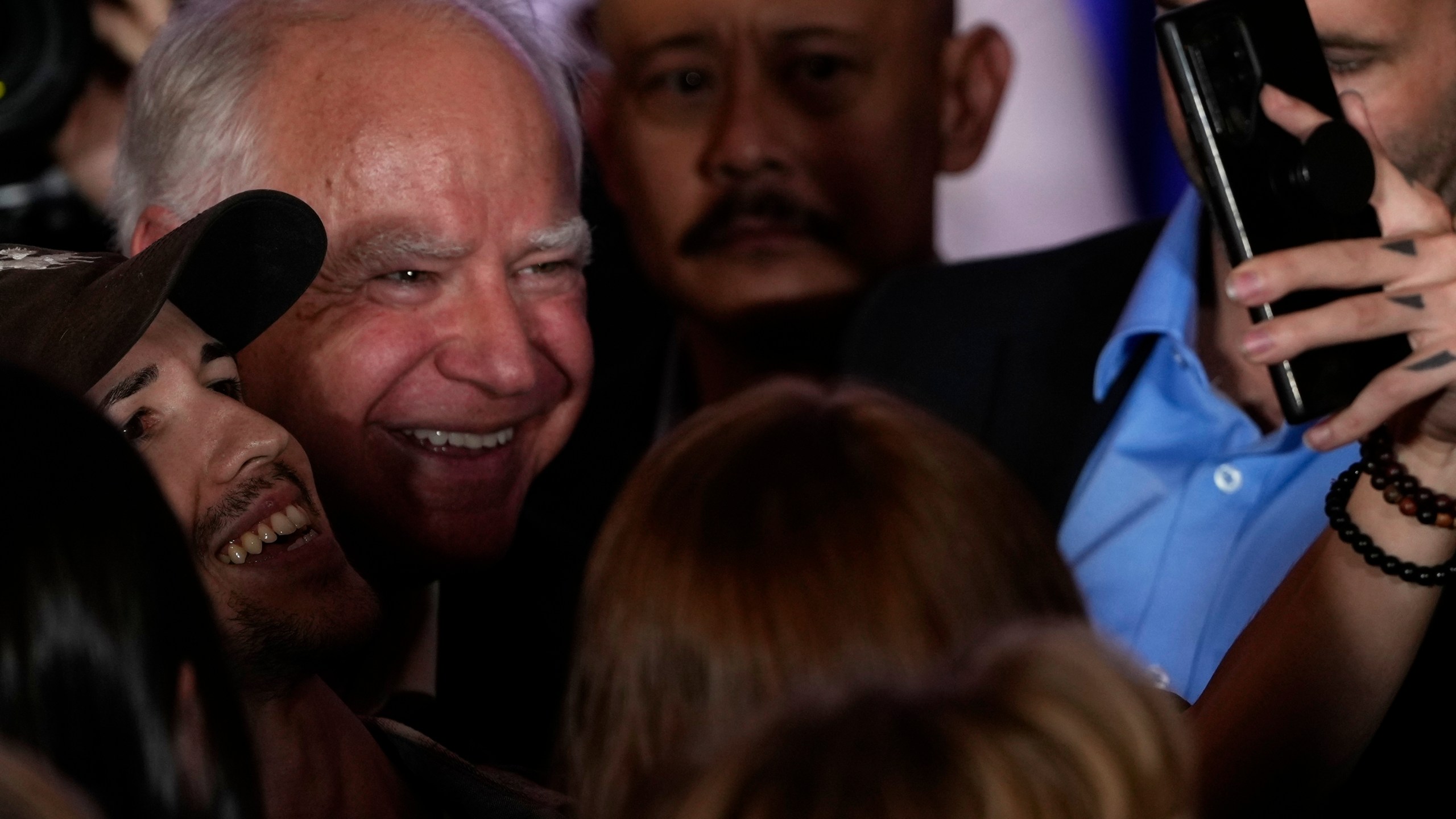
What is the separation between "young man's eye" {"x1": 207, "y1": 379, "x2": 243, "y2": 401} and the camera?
1158 millimetres

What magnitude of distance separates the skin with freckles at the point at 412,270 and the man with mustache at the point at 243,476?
0.60 ft

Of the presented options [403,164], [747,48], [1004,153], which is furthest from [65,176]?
[1004,153]

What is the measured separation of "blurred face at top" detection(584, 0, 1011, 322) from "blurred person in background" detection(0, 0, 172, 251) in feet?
2.00

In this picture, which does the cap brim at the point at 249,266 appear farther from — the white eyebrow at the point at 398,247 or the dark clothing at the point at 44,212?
the dark clothing at the point at 44,212

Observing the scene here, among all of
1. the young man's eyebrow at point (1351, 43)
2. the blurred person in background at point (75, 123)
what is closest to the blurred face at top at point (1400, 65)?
the young man's eyebrow at point (1351, 43)

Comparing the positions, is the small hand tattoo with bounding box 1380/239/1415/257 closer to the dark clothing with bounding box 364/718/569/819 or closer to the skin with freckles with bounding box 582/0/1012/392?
the dark clothing with bounding box 364/718/569/819

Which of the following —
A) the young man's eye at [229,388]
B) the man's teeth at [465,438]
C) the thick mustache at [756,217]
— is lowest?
the man's teeth at [465,438]

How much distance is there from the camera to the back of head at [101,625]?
25.5 inches

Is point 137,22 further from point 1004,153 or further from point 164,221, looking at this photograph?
point 1004,153

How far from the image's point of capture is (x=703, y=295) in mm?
2092

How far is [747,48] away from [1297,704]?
120cm

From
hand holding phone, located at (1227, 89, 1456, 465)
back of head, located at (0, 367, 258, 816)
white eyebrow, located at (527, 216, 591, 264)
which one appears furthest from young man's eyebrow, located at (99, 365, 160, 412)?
hand holding phone, located at (1227, 89, 1456, 465)

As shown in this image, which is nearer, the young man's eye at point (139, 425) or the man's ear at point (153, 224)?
the young man's eye at point (139, 425)

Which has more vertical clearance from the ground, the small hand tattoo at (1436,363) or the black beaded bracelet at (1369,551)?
the small hand tattoo at (1436,363)
